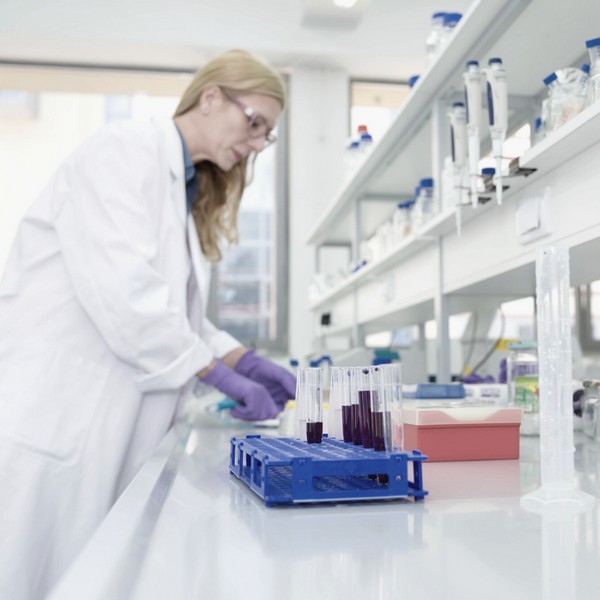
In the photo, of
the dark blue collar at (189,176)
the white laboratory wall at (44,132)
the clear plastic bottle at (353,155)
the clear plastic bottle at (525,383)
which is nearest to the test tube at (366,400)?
the clear plastic bottle at (525,383)

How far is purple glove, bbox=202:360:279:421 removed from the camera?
1.67 metres

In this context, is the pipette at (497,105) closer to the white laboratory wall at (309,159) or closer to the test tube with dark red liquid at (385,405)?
the test tube with dark red liquid at (385,405)

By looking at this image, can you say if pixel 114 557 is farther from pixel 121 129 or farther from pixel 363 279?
pixel 363 279

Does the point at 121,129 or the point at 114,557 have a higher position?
the point at 121,129

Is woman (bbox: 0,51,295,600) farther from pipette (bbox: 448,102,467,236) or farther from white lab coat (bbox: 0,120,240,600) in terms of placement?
pipette (bbox: 448,102,467,236)

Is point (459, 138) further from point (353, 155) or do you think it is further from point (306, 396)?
point (353, 155)

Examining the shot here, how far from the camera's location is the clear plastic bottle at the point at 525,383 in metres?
1.29

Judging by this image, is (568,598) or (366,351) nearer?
(568,598)

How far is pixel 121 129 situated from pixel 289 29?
2.93m

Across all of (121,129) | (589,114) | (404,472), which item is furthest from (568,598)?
(121,129)

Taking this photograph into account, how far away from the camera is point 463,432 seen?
3.23 feet

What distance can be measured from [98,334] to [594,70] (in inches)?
43.7

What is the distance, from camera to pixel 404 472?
0.69m

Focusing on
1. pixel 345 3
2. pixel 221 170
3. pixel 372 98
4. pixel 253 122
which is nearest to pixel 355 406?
pixel 253 122
